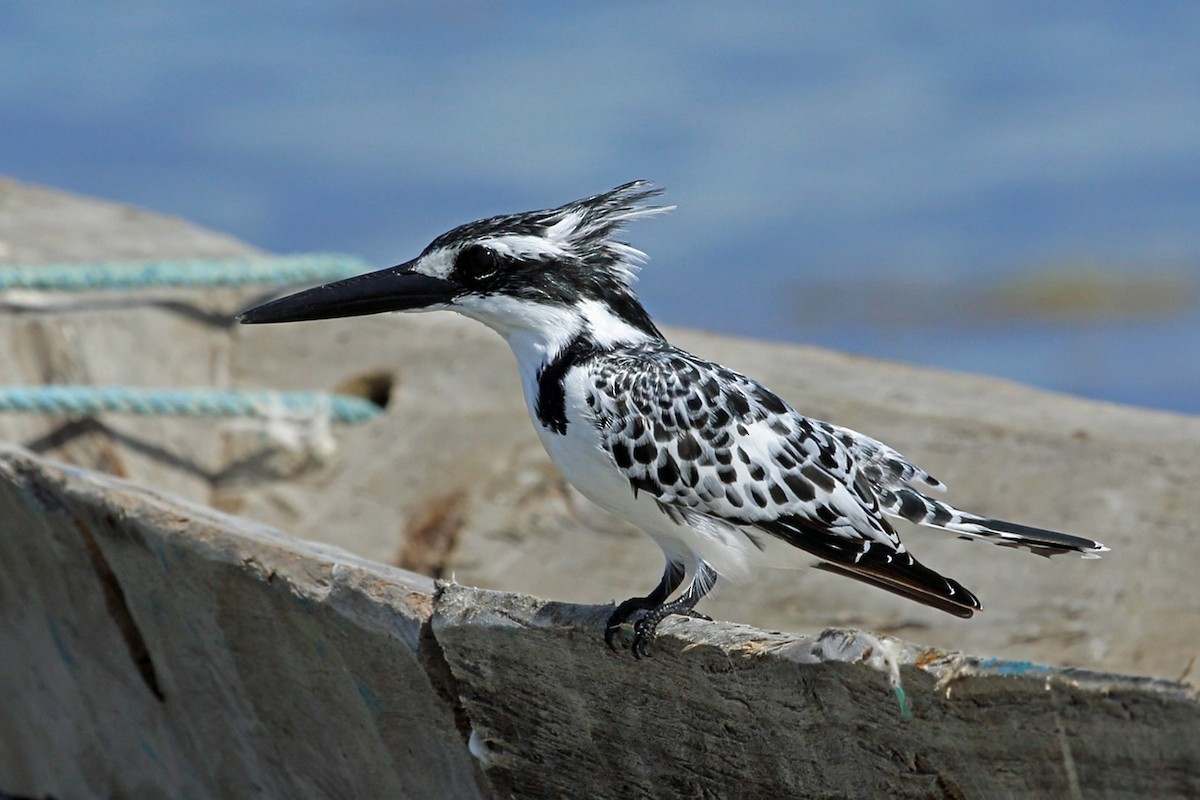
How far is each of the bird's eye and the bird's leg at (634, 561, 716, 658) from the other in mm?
797

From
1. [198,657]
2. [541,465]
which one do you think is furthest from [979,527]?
[541,465]

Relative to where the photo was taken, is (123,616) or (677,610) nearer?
(677,610)

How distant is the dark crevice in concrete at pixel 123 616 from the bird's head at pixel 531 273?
1.08 meters

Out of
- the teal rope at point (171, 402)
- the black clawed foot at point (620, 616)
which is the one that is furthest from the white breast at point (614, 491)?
the teal rope at point (171, 402)

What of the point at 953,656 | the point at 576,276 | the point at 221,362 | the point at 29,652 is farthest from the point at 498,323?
the point at 221,362

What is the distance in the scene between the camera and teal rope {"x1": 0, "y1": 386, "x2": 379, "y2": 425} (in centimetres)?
558

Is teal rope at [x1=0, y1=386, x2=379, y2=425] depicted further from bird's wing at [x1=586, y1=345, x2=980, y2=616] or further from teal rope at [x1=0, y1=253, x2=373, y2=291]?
bird's wing at [x1=586, y1=345, x2=980, y2=616]

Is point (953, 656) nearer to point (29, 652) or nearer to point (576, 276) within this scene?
point (576, 276)

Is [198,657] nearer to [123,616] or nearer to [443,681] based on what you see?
[123,616]

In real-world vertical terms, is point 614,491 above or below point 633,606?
above

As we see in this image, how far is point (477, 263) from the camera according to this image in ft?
10.9

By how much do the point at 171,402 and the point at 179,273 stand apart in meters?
0.67

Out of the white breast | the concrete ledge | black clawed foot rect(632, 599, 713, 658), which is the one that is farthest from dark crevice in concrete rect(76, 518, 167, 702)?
black clawed foot rect(632, 599, 713, 658)

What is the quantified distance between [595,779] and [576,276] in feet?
3.55
